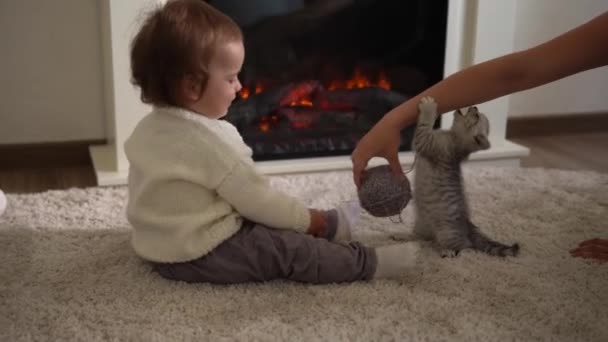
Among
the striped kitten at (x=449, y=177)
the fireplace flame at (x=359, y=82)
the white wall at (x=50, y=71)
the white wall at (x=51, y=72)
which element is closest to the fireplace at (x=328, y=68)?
the fireplace flame at (x=359, y=82)

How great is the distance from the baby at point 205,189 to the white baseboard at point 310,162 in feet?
2.14

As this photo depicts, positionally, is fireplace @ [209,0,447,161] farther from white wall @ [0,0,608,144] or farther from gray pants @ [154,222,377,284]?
gray pants @ [154,222,377,284]

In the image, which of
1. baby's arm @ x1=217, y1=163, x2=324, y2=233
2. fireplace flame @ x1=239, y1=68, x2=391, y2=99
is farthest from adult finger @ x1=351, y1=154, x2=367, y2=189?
fireplace flame @ x1=239, y1=68, x2=391, y2=99

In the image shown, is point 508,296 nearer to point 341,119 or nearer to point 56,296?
point 56,296

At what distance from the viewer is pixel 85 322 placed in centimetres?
114

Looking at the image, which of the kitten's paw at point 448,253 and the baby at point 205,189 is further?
the kitten's paw at point 448,253

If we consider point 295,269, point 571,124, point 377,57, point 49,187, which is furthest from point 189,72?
point 571,124

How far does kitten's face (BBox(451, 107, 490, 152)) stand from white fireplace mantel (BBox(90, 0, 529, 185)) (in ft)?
2.36

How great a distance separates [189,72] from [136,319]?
1.40 ft

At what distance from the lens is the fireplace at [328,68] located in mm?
2119

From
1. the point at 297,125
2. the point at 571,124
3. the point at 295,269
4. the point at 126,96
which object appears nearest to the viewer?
the point at 295,269

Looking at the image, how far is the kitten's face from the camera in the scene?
133cm

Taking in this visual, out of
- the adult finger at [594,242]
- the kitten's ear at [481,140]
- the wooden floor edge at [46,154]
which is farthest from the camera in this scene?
the wooden floor edge at [46,154]

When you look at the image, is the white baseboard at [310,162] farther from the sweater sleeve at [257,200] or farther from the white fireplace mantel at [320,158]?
the sweater sleeve at [257,200]
